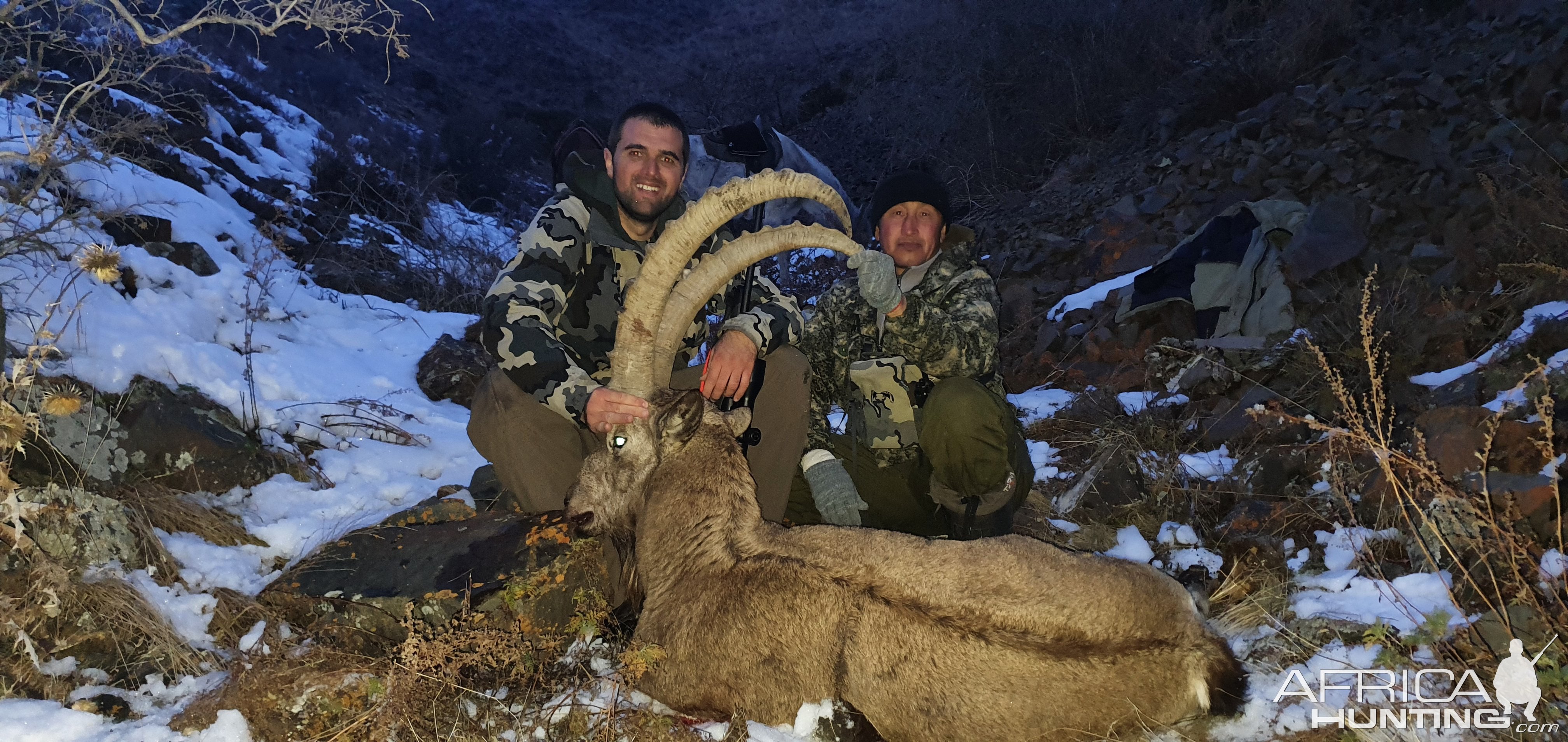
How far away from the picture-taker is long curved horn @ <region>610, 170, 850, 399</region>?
10.7 ft

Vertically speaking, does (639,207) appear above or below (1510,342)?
above

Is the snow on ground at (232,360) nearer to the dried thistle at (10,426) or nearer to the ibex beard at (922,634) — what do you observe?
the dried thistle at (10,426)

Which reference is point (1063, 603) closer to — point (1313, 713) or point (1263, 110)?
point (1313, 713)

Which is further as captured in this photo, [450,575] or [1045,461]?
[1045,461]

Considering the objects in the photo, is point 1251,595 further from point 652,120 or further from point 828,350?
point 652,120

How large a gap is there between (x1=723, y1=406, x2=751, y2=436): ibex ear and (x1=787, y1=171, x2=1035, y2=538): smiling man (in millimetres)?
892

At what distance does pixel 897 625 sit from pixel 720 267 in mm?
1594

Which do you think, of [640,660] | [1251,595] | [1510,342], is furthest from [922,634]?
[1510,342]

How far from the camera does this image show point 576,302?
458 centimetres

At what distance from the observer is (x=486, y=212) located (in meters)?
17.9

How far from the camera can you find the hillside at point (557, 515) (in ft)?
10.1

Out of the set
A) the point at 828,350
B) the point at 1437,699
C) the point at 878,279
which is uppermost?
Result: the point at 878,279

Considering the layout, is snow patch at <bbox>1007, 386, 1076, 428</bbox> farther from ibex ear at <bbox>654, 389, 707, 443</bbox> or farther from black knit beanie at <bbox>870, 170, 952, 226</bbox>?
ibex ear at <bbox>654, 389, 707, 443</bbox>

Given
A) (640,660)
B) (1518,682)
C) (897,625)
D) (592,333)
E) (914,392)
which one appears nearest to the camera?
(1518,682)
